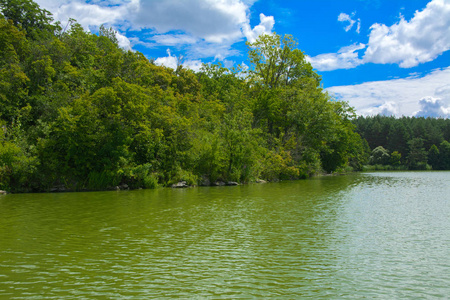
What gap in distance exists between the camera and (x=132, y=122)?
Result: 117 feet

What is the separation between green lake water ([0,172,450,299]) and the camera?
7629 millimetres

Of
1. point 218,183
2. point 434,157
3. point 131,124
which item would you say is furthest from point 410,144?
point 131,124

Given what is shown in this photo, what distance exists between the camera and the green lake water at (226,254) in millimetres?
7629

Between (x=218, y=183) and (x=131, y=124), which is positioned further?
(x=218, y=183)

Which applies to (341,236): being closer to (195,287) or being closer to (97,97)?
(195,287)

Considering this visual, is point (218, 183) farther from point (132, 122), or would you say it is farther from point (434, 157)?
point (434, 157)

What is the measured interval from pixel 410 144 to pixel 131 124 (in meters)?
107

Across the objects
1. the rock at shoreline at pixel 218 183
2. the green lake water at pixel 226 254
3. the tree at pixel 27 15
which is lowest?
the green lake water at pixel 226 254

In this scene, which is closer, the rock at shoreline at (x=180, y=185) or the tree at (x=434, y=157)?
the rock at shoreline at (x=180, y=185)

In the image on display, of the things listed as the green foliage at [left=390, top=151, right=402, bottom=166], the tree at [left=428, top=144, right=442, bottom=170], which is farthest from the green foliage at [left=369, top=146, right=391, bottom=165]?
the tree at [left=428, top=144, right=442, bottom=170]

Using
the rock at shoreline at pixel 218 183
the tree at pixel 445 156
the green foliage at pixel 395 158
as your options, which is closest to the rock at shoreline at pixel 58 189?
the rock at shoreline at pixel 218 183

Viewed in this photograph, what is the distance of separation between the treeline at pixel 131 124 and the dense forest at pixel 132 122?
0.12 m

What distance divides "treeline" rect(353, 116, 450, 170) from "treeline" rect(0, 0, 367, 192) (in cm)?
6379

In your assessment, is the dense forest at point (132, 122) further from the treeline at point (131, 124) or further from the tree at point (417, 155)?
the tree at point (417, 155)
